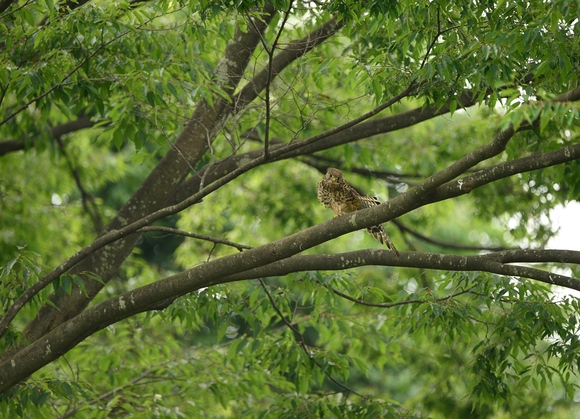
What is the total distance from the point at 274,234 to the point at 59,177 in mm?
2739

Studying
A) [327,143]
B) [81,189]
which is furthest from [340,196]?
[81,189]

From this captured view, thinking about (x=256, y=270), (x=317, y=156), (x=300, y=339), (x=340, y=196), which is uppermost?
(x=256, y=270)

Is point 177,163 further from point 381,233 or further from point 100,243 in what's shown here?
point 381,233

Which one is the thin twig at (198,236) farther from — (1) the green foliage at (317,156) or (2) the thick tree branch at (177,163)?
(2) the thick tree branch at (177,163)

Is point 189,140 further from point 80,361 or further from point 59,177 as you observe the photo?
point 59,177

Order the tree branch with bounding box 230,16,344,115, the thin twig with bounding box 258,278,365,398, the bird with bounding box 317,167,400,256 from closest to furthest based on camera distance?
the thin twig with bounding box 258,278,365,398
the tree branch with bounding box 230,16,344,115
the bird with bounding box 317,167,400,256

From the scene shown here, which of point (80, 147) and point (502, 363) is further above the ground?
point (80, 147)

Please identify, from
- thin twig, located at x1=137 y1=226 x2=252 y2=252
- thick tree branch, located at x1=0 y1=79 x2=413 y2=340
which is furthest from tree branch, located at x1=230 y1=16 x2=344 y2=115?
thin twig, located at x1=137 y1=226 x2=252 y2=252

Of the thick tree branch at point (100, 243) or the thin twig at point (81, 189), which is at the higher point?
the thick tree branch at point (100, 243)

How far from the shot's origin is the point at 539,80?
172 inches

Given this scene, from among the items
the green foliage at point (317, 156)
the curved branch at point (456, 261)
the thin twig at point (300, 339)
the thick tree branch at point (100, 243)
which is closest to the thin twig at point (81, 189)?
the green foliage at point (317, 156)

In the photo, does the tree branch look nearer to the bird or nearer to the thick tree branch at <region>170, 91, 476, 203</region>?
the thick tree branch at <region>170, 91, 476, 203</region>

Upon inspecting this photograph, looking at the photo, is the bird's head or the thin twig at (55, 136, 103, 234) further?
the thin twig at (55, 136, 103, 234)

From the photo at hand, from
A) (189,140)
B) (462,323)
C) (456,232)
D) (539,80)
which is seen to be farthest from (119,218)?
(456,232)
